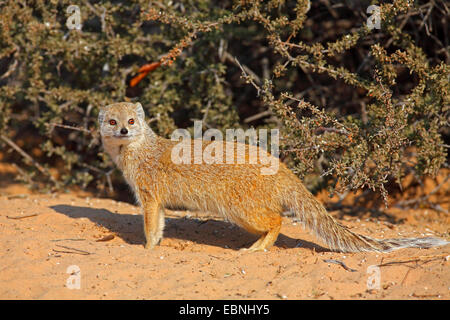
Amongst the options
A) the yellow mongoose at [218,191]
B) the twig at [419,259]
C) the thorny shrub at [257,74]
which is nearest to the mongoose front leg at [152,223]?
the yellow mongoose at [218,191]

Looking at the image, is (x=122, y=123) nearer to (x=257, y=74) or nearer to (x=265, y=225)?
(x=265, y=225)

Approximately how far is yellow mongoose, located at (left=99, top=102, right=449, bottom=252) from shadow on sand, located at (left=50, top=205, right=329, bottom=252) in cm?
44

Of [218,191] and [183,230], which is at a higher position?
[218,191]

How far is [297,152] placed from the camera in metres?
5.27

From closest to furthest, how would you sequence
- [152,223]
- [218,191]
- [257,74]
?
1. [218,191]
2. [152,223]
3. [257,74]

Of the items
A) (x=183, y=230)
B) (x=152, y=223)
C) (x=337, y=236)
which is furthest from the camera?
(x=183, y=230)

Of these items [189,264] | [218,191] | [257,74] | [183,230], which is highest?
[257,74]

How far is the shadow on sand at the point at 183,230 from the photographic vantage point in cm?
535

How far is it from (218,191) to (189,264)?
825mm

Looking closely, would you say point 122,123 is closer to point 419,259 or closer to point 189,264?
point 189,264

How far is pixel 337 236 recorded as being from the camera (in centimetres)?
462

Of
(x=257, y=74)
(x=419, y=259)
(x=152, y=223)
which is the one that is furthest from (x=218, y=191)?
(x=257, y=74)

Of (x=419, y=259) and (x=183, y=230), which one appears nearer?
(x=419, y=259)

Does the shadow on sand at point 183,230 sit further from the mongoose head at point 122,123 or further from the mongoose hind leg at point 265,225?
the mongoose head at point 122,123
